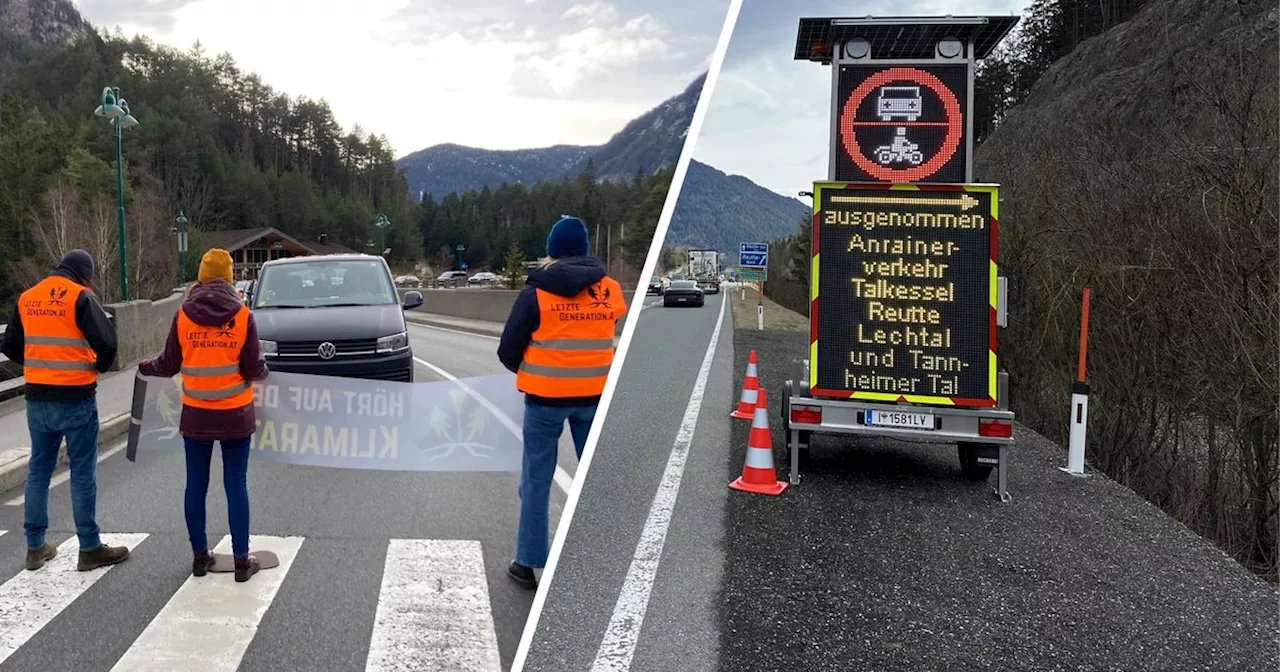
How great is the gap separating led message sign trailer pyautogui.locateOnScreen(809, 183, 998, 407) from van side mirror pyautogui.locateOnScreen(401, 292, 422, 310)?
3.26 meters

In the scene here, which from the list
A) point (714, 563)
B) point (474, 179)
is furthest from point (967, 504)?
point (474, 179)

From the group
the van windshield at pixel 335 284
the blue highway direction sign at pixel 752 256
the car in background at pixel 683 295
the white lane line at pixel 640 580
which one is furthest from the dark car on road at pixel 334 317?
the car in background at pixel 683 295

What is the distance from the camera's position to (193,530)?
3.68 m

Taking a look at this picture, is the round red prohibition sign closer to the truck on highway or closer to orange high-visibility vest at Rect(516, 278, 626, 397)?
the truck on highway

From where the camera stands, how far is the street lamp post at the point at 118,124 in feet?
11.0

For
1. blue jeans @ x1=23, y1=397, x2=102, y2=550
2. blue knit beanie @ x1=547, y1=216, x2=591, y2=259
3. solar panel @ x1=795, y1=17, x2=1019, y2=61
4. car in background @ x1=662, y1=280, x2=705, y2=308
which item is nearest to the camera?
blue knit beanie @ x1=547, y1=216, x2=591, y2=259

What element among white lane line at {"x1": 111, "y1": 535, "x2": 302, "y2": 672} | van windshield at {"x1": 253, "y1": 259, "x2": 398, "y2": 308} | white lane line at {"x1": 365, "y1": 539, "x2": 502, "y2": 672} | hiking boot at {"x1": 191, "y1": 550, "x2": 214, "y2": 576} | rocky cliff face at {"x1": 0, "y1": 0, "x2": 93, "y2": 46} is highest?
rocky cliff face at {"x1": 0, "y1": 0, "x2": 93, "y2": 46}

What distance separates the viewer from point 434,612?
3578 millimetres

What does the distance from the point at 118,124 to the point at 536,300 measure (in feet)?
5.98

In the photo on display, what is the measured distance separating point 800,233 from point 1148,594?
62374 mm

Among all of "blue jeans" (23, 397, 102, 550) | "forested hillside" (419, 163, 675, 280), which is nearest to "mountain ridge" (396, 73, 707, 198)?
"forested hillside" (419, 163, 675, 280)

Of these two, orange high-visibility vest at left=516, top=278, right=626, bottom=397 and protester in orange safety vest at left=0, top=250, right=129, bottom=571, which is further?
Answer: protester in orange safety vest at left=0, top=250, right=129, bottom=571

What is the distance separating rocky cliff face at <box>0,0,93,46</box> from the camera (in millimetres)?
3166

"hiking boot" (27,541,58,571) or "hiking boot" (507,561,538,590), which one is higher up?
"hiking boot" (507,561,538,590)
